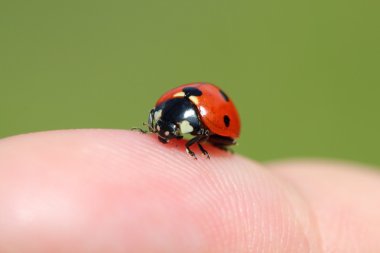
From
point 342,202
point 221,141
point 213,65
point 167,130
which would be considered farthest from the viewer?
point 213,65

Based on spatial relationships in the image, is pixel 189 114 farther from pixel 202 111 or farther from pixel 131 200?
pixel 131 200

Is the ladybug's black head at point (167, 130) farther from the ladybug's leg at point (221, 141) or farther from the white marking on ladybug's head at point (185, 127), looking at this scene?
the ladybug's leg at point (221, 141)

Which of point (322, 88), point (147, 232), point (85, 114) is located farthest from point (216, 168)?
point (322, 88)

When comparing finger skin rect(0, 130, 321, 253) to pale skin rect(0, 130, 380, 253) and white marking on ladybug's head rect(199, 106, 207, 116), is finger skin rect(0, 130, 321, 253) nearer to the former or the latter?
pale skin rect(0, 130, 380, 253)

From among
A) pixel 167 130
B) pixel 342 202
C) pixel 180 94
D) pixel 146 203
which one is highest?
pixel 180 94

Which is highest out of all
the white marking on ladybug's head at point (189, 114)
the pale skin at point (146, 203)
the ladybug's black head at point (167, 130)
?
the white marking on ladybug's head at point (189, 114)

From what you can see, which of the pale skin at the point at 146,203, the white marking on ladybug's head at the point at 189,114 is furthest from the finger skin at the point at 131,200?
the white marking on ladybug's head at the point at 189,114

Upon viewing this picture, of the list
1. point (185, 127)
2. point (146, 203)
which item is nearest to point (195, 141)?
point (185, 127)
